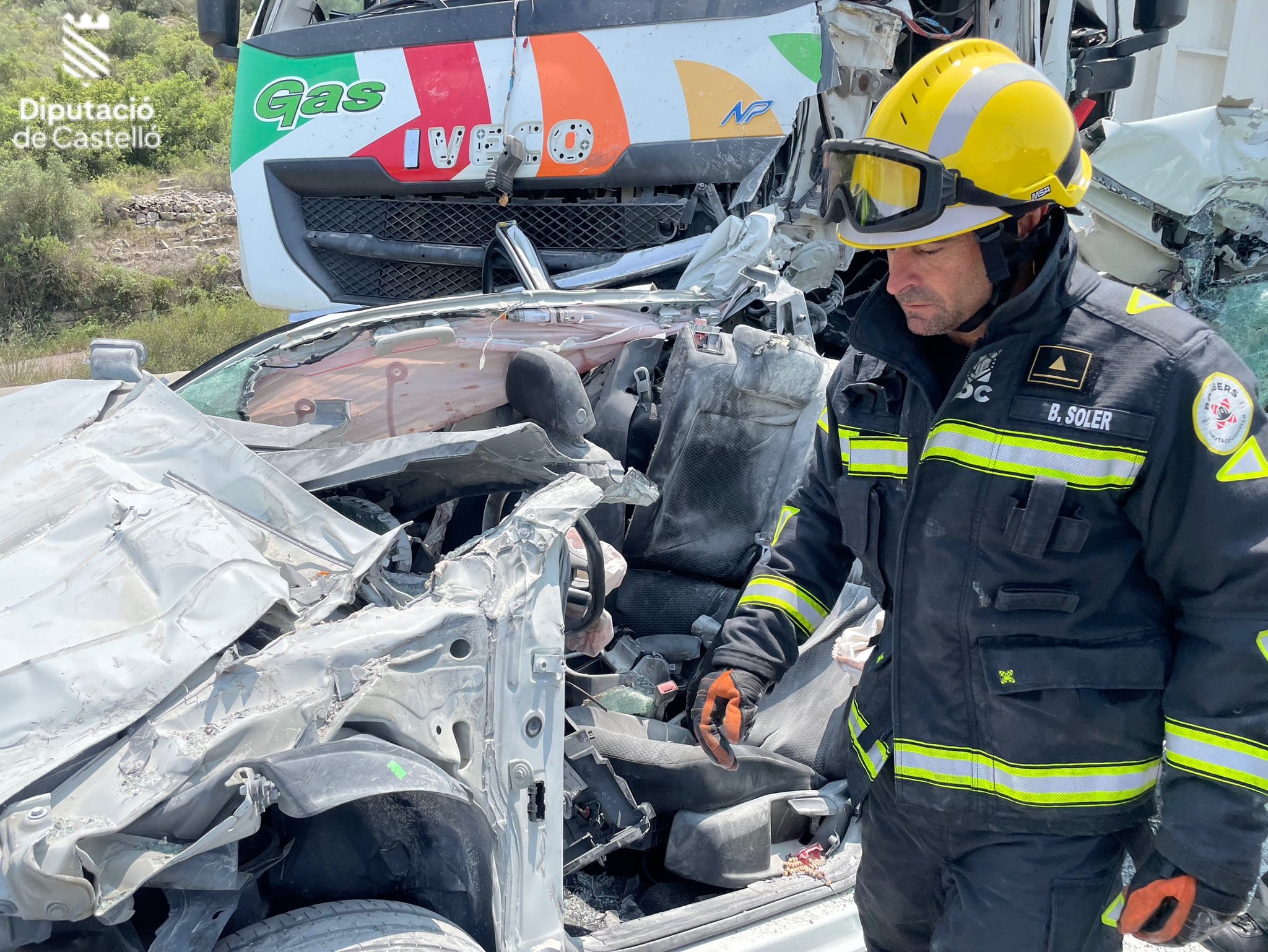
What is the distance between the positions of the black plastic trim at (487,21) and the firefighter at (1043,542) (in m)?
2.78

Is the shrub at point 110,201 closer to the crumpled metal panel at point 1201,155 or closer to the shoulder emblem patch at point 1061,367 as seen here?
the crumpled metal panel at point 1201,155

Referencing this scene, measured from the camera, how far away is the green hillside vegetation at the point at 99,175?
12719 millimetres

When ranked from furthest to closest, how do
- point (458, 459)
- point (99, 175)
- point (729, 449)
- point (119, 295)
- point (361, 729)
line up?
point (99, 175), point (119, 295), point (729, 449), point (458, 459), point (361, 729)

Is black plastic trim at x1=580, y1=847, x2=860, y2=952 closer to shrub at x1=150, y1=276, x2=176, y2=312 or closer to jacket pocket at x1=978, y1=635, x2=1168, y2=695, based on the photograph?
jacket pocket at x1=978, y1=635, x2=1168, y2=695

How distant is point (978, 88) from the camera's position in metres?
1.58

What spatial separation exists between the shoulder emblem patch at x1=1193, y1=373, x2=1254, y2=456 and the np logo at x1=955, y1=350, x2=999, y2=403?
28cm

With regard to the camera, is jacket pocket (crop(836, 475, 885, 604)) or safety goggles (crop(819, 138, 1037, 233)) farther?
jacket pocket (crop(836, 475, 885, 604))

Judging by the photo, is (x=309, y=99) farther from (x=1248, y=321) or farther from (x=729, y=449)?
(x=1248, y=321)

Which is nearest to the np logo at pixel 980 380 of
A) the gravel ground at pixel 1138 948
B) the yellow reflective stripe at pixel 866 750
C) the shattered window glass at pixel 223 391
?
the yellow reflective stripe at pixel 866 750

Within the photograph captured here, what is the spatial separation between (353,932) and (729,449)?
1.84 metres

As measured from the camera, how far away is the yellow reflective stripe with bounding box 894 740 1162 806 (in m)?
1.57

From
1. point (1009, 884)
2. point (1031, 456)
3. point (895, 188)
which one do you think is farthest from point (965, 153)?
point (1009, 884)

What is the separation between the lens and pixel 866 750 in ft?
6.05

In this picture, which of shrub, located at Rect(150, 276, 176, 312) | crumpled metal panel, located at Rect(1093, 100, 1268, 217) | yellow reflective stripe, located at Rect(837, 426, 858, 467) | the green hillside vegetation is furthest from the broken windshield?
shrub, located at Rect(150, 276, 176, 312)
